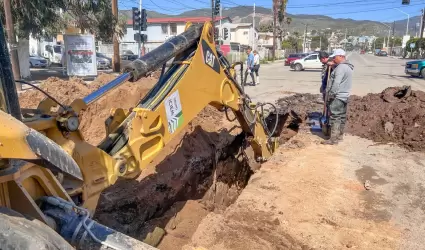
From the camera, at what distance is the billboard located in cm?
1925

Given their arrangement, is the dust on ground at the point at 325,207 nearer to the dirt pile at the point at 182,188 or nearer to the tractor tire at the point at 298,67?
the dirt pile at the point at 182,188

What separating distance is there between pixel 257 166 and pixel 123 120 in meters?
3.80

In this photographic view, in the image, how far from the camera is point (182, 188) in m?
6.02

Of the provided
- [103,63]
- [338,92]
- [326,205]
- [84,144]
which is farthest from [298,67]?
[84,144]

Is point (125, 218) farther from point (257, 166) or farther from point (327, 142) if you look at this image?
point (327, 142)

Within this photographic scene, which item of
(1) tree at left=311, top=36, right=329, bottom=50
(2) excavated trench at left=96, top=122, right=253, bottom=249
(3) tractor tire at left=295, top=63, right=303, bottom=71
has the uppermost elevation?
(1) tree at left=311, top=36, right=329, bottom=50

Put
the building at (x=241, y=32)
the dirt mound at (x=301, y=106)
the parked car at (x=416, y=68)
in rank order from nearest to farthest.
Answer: the dirt mound at (x=301, y=106) → the parked car at (x=416, y=68) → the building at (x=241, y=32)

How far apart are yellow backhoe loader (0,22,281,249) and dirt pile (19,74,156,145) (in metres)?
A: 4.32

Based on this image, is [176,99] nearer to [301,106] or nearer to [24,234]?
[24,234]

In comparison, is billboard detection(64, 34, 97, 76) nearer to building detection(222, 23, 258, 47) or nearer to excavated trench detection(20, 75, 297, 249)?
excavated trench detection(20, 75, 297, 249)

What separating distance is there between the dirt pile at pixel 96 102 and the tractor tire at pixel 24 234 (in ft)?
18.9

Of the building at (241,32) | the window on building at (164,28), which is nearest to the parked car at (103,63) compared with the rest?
the window on building at (164,28)

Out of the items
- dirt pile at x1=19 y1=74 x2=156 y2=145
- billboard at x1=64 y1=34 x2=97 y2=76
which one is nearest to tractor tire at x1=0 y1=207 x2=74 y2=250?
dirt pile at x1=19 y1=74 x2=156 y2=145

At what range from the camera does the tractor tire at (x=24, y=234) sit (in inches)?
69.7
